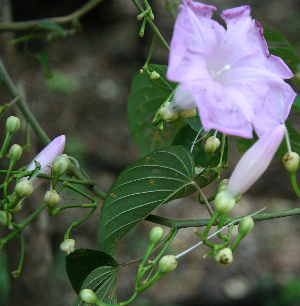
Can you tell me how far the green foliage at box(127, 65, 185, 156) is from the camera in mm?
1475

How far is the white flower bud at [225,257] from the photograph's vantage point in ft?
2.38

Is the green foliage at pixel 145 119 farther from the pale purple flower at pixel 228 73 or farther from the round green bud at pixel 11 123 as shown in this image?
the round green bud at pixel 11 123

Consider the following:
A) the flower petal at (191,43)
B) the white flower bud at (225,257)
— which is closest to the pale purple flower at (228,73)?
the flower petal at (191,43)

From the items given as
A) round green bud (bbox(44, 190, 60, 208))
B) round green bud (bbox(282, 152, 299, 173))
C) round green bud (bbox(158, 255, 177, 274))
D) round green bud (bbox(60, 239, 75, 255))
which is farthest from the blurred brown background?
round green bud (bbox(282, 152, 299, 173))

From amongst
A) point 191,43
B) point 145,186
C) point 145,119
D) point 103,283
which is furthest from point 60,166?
point 145,119

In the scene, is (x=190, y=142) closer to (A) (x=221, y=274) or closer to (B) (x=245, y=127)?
(B) (x=245, y=127)

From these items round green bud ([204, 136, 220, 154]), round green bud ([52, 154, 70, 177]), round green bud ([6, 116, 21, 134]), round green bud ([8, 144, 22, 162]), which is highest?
round green bud ([6, 116, 21, 134])

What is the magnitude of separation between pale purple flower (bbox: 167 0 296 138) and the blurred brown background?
5.93ft

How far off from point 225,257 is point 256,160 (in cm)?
22

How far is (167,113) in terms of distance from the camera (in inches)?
35.0

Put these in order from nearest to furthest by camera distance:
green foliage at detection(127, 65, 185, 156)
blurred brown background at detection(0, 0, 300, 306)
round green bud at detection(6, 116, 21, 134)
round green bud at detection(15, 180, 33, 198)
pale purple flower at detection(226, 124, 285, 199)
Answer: pale purple flower at detection(226, 124, 285, 199) → round green bud at detection(15, 180, 33, 198) → round green bud at detection(6, 116, 21, 134) → green foliage at detection(127, 65, 185, 156) → blurred brown background at detection(0, 0, 300, 306)

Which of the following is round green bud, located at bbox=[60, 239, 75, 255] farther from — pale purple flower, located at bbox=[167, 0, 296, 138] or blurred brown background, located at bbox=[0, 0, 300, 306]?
blurred brown background, located at bbox=[0, 0, 300, 306]

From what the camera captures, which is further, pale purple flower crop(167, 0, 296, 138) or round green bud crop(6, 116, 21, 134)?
round green bud crop(6, 116, 21, 134)

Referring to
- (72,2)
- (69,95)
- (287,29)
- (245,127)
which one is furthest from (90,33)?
(245,127)
